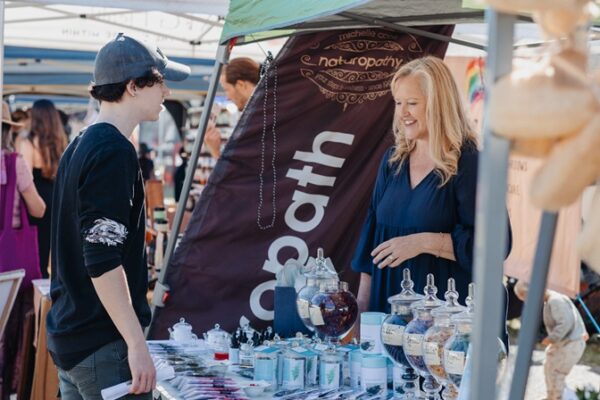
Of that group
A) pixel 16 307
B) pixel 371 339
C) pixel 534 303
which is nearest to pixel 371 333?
pixel 371 339

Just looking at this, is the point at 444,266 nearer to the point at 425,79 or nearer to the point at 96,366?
the point at 425,79

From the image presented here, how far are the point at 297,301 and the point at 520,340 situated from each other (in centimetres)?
159

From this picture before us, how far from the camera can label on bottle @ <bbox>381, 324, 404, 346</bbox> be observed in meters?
2.30

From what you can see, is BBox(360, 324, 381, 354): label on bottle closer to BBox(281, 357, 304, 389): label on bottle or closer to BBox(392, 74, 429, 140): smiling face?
BBox(281, 357, 304, 389): label on bottle

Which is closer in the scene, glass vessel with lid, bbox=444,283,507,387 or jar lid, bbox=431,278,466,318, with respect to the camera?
glass vessel with lid, bbox=444,283,507,387

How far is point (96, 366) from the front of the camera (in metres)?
2.29

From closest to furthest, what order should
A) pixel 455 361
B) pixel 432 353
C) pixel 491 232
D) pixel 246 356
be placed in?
pixel 491 232 → pixel 455 361 → pixel 432 353 → pixel 246 356

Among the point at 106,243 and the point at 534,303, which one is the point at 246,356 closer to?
the point at 106,243

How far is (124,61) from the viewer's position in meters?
2.40

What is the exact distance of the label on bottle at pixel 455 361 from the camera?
2012mm

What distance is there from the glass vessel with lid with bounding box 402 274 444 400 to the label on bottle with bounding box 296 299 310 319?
0.44 metres

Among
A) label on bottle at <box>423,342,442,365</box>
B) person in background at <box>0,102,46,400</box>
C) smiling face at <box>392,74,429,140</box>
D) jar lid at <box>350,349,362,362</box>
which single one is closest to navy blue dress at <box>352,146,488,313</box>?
smiling face at <box>392,74,429,140</box>

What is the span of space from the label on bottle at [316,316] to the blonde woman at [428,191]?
29 centimetres

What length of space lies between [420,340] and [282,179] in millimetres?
1624
